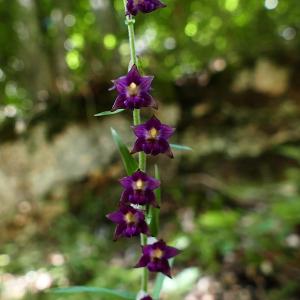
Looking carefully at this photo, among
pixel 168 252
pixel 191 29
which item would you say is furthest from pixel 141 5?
pixel 191 29

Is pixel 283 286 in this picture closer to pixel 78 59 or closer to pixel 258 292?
pixel 258 292

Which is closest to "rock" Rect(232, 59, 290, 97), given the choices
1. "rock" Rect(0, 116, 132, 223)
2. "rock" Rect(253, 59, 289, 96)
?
"rock" Rect(253, 59, 289, 96)

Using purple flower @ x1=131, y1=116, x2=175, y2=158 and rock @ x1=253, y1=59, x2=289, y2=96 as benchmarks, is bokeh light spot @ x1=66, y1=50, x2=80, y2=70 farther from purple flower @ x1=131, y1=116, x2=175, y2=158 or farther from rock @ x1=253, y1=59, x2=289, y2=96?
purple flower @ x1=131, y1=116, x2=175, y2=158

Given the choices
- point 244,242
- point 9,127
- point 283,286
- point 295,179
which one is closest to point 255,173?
point 295,179

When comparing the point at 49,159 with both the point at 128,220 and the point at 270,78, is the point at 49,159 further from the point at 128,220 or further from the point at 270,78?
the point at 128,220

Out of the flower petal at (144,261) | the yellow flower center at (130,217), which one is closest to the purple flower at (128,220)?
the yellow flower center at (130,217)

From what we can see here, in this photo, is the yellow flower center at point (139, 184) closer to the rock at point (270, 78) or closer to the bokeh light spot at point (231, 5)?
the rock at point (270, 78)
